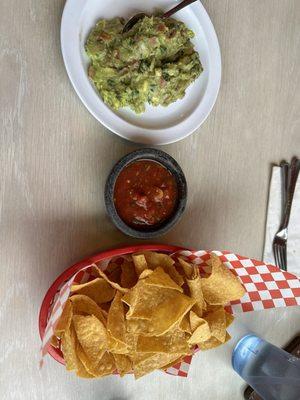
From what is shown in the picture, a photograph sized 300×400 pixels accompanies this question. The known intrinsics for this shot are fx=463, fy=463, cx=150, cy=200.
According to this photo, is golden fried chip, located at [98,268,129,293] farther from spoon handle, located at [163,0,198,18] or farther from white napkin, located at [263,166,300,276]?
spoon handle, located at [163,0,198,18]

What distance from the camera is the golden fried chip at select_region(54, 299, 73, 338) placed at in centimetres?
131

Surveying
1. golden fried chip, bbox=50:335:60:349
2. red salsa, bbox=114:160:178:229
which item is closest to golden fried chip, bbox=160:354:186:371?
golden fried chip, bbox=50:335:60:349

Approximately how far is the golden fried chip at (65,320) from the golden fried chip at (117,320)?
0.37 feet

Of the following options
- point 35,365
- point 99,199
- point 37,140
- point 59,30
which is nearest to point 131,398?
point 35,365

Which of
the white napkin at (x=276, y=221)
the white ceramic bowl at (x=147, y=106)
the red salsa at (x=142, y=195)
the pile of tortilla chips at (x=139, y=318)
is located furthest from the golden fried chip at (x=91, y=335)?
the white napkin at (x=276, y=221)

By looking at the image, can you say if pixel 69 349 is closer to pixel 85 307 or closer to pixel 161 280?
pixel 85 307

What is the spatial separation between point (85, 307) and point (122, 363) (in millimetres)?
209

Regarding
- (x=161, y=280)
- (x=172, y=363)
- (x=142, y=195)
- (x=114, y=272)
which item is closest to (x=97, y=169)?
(x=142, y=195)

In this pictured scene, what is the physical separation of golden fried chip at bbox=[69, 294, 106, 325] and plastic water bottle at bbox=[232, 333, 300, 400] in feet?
2.22

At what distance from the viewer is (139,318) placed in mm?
1360

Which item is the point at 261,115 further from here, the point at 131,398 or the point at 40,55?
the point at 131,398

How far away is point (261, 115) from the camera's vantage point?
71.9 inches

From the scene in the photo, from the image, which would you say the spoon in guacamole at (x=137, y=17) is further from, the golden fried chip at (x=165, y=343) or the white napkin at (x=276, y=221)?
the golden fried chip at (x=165, y=343)

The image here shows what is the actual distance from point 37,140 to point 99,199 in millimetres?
284
